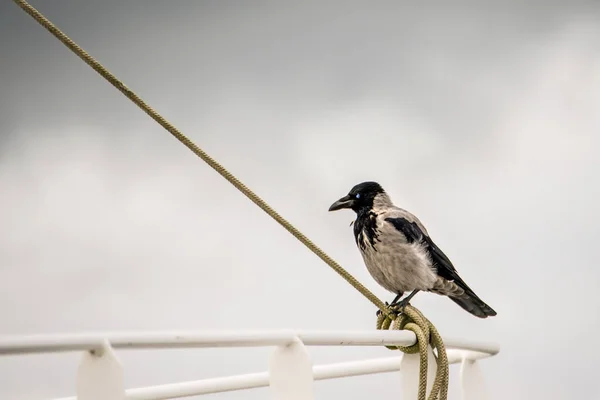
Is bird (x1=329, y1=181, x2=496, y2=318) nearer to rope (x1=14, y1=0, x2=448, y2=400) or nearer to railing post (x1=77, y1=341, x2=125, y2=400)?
rope (x1=14, y1=0, x2=448, y2=400)

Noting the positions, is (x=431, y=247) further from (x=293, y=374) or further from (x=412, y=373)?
(x=293, y=374)

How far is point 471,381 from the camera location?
4.38 metres

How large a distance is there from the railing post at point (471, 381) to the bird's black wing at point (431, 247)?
2795 mm

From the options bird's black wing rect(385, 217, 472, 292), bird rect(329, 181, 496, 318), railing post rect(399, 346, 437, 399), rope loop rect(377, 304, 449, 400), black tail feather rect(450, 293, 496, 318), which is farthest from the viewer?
black tail feather rect(450, 293, 496, 318)

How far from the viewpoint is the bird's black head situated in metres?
7.70

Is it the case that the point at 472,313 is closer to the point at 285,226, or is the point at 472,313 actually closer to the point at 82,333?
the point at 285,226

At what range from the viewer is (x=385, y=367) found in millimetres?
4105

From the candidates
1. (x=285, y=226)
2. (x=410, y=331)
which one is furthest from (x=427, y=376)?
(x=285, y=226)

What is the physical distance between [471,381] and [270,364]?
1968 millimetres

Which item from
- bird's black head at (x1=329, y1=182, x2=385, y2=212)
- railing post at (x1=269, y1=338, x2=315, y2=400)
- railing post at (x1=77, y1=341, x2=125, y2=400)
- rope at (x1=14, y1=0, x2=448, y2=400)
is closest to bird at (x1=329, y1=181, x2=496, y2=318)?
bird's black head at (x1=329, y1=182, x2=385, y2=212)

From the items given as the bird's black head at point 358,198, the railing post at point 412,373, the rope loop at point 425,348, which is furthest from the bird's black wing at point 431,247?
the railing post at point 412,373

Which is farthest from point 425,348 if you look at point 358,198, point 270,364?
point 358,198

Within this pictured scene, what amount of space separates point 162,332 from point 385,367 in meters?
2.15

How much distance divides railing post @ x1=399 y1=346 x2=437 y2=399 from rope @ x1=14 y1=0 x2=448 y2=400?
43 millimetres
